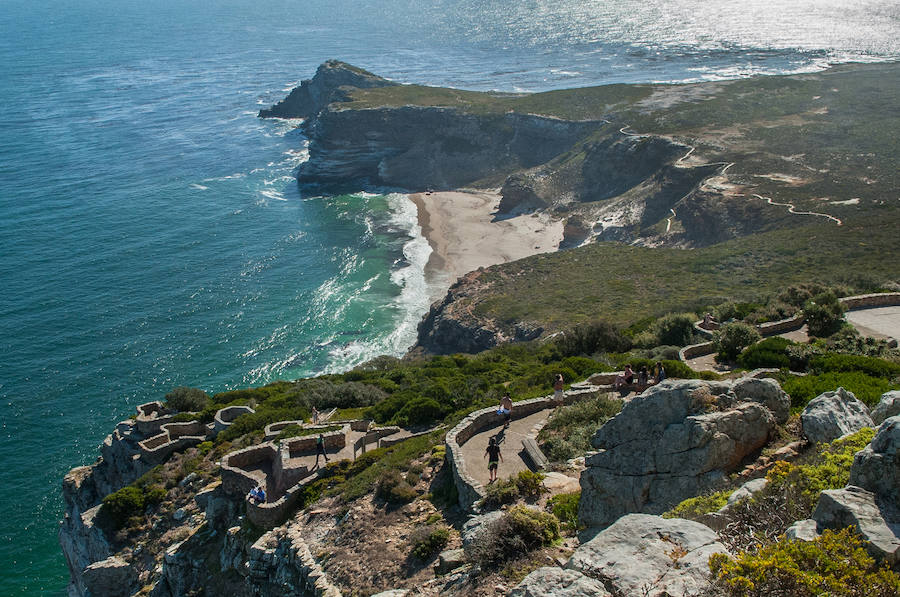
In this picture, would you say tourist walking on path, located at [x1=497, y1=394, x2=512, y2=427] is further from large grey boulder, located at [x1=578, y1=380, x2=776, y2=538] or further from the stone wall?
large grey boulder, located at [x1=578, y1=380, x2=776, y2=538]

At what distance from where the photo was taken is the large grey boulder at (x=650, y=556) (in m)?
9.95

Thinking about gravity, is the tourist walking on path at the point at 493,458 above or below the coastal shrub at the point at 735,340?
above

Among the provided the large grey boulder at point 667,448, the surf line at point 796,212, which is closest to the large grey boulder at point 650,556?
the large grey boulder at point 667,448

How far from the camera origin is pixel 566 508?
53.0ft

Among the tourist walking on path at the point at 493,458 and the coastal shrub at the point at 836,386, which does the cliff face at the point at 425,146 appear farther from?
the tourist walking on path at the point at 493,458

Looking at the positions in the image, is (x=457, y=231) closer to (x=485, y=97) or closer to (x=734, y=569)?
(x=485, y=97)

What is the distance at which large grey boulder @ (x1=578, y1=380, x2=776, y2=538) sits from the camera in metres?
14.5

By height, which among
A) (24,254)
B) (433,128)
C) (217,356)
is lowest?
(217,356)

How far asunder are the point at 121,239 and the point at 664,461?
81.5 meters

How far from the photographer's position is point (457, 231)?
284 ft

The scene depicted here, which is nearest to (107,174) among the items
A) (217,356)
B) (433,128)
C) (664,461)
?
(433,128)

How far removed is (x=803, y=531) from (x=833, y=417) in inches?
217

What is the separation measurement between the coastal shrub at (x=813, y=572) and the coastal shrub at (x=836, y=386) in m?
9.48

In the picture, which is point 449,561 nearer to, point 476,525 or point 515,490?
point 476,525
